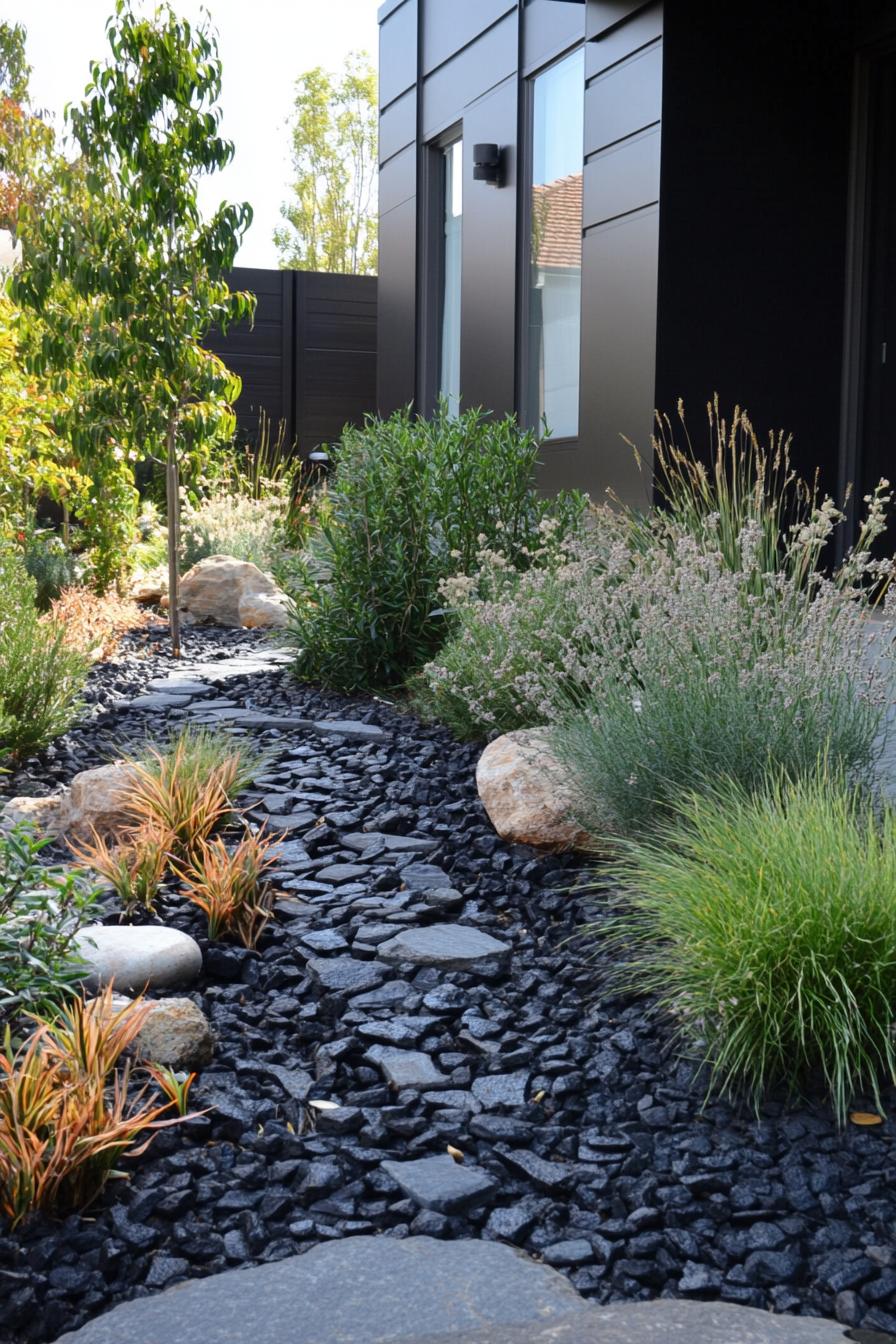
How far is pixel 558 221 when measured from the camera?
7.93 meters

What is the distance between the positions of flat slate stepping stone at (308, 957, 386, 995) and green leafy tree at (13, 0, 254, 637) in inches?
188

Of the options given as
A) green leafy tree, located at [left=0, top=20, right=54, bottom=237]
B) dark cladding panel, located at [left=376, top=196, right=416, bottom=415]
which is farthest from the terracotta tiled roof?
green leafy tree, located at [left=0, top=20, right=54, bottom=237]

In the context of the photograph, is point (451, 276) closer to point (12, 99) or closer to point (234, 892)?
point (234, 892)

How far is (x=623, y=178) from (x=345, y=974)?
16.4ft

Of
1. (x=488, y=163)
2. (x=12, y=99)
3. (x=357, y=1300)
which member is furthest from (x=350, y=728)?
(x=12, y=99)

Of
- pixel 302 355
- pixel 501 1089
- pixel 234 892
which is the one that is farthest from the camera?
pixel 302 355

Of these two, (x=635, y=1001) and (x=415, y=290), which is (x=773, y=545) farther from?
(x=415, y=290)

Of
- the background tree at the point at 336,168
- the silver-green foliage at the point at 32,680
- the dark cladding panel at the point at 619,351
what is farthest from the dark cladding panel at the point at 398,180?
the background tree at the point at 336,168

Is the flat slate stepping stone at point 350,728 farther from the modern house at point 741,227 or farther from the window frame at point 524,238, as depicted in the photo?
the window frame at point 524,238

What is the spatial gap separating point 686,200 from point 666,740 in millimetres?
3927

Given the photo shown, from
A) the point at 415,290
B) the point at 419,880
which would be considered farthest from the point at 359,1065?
the point at 415,290

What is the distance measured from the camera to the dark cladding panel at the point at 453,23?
8750 millimetres

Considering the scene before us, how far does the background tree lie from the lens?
84.6 ft

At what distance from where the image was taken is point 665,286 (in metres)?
6.27
